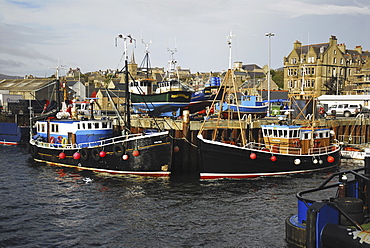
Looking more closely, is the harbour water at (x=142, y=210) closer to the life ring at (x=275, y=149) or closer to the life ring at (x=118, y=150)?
the life ring at (x=118, y=150)

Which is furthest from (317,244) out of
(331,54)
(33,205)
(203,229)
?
(331,54)

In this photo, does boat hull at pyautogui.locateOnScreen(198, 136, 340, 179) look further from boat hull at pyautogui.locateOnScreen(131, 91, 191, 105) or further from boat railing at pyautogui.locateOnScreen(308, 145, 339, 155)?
boat hull at pyautogui.locateOnScreen(131, 91, 191, 105)

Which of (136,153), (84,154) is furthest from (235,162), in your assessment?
(84,154)

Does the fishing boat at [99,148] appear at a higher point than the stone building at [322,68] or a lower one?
lower

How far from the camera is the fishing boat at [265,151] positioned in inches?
1138

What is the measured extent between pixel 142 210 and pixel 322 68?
70.2 m

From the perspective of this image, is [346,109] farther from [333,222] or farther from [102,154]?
[333,222]

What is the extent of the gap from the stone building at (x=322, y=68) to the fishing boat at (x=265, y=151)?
162 feet

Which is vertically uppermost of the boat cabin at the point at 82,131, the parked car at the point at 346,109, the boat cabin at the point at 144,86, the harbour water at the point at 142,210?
the boat cabin at the point at 144,86

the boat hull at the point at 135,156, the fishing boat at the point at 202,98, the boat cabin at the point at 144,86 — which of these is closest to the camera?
the boat hull at the point at 135,156

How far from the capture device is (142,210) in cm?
2186

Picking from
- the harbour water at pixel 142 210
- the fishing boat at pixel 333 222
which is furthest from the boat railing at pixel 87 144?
the fishing boat at pixel 333 222

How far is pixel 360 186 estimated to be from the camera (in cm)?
1592

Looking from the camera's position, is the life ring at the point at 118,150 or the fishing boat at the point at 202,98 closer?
the life ring at the point at 118,150
